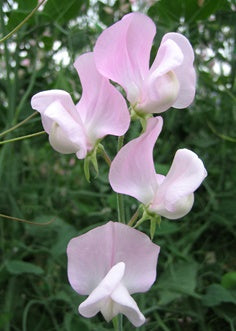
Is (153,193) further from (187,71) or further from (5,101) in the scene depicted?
(5,101)

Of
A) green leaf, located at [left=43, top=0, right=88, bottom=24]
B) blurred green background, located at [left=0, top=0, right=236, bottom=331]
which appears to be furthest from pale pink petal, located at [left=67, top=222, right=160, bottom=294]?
green leaf, located at [left=43, top=0, right=88, bottom=24]

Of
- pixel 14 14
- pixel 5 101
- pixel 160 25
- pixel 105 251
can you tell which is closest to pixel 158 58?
pixel 105 251

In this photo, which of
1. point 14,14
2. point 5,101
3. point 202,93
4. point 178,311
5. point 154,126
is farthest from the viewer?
point 202,93

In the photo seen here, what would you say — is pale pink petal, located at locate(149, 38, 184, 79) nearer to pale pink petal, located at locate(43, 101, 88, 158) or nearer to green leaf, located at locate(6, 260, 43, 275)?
pale pink petal, located at locate(43, 101, 88, 158)

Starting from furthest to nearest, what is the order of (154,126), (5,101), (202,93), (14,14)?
(202,93) → (5,101) → (14,14) → (154,126)

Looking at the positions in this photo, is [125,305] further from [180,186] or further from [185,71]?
[185,71]

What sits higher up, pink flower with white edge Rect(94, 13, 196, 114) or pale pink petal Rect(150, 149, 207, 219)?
pink flower with white edge Rect(94, 13, 196, 114)

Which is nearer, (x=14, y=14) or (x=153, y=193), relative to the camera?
(x=153, y=193)

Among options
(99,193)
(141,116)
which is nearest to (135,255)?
(141,116)
